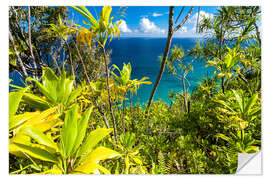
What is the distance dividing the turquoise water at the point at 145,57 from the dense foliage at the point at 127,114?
0.08 m

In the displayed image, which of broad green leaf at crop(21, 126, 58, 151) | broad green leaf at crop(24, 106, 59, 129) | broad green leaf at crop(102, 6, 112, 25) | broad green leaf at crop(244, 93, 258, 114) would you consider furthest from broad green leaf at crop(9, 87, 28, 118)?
broad green leaf at crop(244, 93, 258, 114)

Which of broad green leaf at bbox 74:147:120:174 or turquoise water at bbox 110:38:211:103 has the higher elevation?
turquoise water at bbox 110:38:211:103

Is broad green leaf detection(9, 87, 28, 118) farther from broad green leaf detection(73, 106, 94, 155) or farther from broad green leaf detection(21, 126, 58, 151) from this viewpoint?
broad green leaf detection(73, 106, 94, 155)

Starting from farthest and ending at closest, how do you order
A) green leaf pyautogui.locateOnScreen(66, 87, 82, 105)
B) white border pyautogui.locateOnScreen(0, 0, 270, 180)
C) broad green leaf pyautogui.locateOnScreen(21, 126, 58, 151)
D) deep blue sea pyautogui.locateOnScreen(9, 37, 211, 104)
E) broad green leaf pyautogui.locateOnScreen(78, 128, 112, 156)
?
deep blue sea pyautogui.locateOnScreen(9, 37, 211, 104)
green leaf pyautogui.locateOnScreen(66, 87, 82, 105)
white border pyautogui.locateOnScreen(0, 0, 270, 180)
broad green leaf pyautogui.locateOnScreen(78, 128, 112, 156)
broad green leaf pyautogui.locateOnScreen(21, 126, 58, 151)

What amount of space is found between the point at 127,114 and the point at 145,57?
0.61 metres

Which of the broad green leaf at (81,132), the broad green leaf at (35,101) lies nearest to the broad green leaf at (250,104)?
the broad green leaf at (81,132)

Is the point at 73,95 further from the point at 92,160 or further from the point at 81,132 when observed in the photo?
the point at 92,160

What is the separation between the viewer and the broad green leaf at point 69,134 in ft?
2.09

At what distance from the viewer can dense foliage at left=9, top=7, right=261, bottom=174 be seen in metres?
0.67

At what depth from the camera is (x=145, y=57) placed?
1283mm
